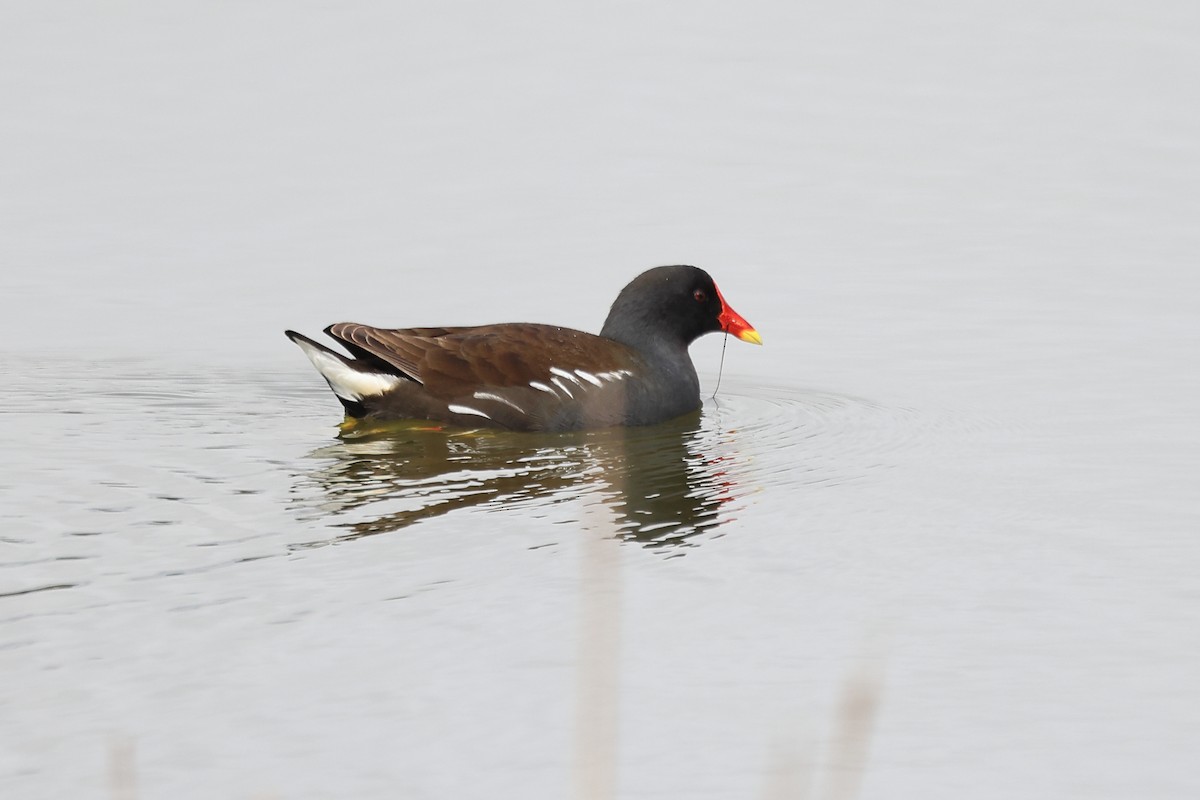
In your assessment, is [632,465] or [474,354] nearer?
[632,465]

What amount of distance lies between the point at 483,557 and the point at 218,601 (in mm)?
1189

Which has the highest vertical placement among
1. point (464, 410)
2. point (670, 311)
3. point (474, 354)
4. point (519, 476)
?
point (670, 311)

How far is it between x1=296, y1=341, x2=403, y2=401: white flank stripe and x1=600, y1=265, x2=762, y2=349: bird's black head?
156 centimetres

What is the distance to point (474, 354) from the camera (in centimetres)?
964

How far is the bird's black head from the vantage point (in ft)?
34.3

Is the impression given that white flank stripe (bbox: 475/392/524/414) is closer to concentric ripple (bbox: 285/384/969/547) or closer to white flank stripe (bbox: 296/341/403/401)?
concentric ripple (bbox: 285/384/969/547)

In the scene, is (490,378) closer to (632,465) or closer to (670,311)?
(632,465)

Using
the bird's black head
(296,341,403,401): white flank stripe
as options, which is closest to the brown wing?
(296,341,403,401): white flank stripe

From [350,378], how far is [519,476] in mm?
1634

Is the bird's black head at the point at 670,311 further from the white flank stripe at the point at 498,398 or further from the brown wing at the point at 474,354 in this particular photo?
the white flank stripe at the point at 498,398

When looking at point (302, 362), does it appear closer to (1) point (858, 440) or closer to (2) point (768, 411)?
(2) point (768, 411)

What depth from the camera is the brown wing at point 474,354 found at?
9594mm

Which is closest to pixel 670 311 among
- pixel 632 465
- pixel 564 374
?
pixel 564 374

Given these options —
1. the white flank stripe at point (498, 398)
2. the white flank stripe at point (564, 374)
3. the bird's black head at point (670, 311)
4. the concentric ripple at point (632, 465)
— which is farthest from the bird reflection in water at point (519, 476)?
the bird's black head at point (670, 311)
